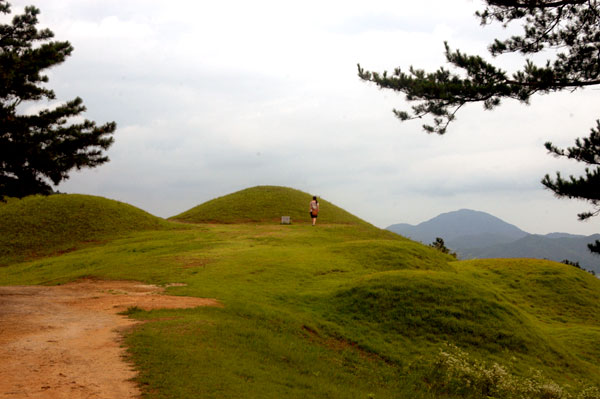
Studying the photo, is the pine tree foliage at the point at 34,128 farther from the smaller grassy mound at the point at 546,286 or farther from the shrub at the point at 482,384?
the smaller grassy mound at the point at 546,286

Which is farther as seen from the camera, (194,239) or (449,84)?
(194,239)

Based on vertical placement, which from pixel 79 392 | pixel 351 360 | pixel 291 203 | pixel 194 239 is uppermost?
pixel 291 203

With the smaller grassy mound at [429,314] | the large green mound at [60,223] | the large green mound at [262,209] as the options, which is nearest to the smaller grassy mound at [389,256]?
the smaller grassy mound at [429,314]

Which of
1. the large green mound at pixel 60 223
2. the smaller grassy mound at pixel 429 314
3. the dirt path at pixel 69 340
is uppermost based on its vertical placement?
the large green mound at pixel 60 223

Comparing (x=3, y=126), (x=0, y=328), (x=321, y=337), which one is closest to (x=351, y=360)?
(x=321, y=337)

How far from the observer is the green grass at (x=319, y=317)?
34.1ft

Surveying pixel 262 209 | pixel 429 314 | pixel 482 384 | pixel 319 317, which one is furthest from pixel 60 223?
pixel 482 384

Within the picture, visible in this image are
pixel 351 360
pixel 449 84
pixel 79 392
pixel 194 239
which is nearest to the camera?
pixel 79 392

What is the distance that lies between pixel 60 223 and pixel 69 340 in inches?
1375

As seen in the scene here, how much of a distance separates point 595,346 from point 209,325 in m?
22.8

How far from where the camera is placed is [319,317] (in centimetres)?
1766

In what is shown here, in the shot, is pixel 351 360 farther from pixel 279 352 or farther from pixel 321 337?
pixel 279 352

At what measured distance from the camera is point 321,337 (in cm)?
1564

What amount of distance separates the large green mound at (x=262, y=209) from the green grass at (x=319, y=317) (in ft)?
39.7
